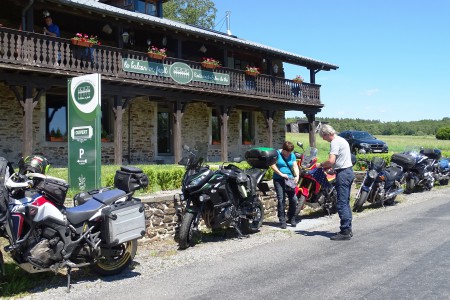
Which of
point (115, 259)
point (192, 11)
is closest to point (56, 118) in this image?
point (115, 259)

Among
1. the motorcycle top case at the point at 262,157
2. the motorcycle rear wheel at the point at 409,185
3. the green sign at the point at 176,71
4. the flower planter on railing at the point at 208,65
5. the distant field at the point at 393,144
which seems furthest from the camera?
the distant field at the point at 393,144

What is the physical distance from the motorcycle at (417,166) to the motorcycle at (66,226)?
8.50 m

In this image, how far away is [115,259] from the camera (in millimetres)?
5191

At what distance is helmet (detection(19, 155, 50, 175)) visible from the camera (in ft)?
16.3

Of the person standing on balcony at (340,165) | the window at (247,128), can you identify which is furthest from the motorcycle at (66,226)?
the window at (247,128)

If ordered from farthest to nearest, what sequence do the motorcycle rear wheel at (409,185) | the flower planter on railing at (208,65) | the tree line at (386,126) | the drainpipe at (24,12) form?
the tree line at (386,126)
the flower planter on railing at (208,65)
the drainpipe at (24,12)
the motorcycle rear wheel at (409,185)

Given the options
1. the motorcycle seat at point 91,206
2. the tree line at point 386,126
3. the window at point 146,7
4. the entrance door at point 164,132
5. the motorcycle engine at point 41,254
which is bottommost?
the motorcycle engine at point 41,254

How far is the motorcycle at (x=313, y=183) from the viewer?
8.80m

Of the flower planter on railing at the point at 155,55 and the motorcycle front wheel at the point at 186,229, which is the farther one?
the flower planter on railing at the point at 155,55

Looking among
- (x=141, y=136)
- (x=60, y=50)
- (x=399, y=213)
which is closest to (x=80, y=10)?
(x=60, y=50)

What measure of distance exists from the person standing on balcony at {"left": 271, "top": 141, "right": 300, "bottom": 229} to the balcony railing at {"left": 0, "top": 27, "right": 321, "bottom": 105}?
28.6ft

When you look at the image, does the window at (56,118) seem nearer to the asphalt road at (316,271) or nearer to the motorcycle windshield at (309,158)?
the motorcycle windshield at (309,158)

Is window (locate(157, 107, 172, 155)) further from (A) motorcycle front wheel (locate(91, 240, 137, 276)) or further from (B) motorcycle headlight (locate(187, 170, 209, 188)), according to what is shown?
(A) motorcycle front wheel (locate(91, 240, 137, 276))

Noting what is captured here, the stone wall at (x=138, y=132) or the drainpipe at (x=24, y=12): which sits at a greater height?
the drainpipe at (x=24, y=12)
